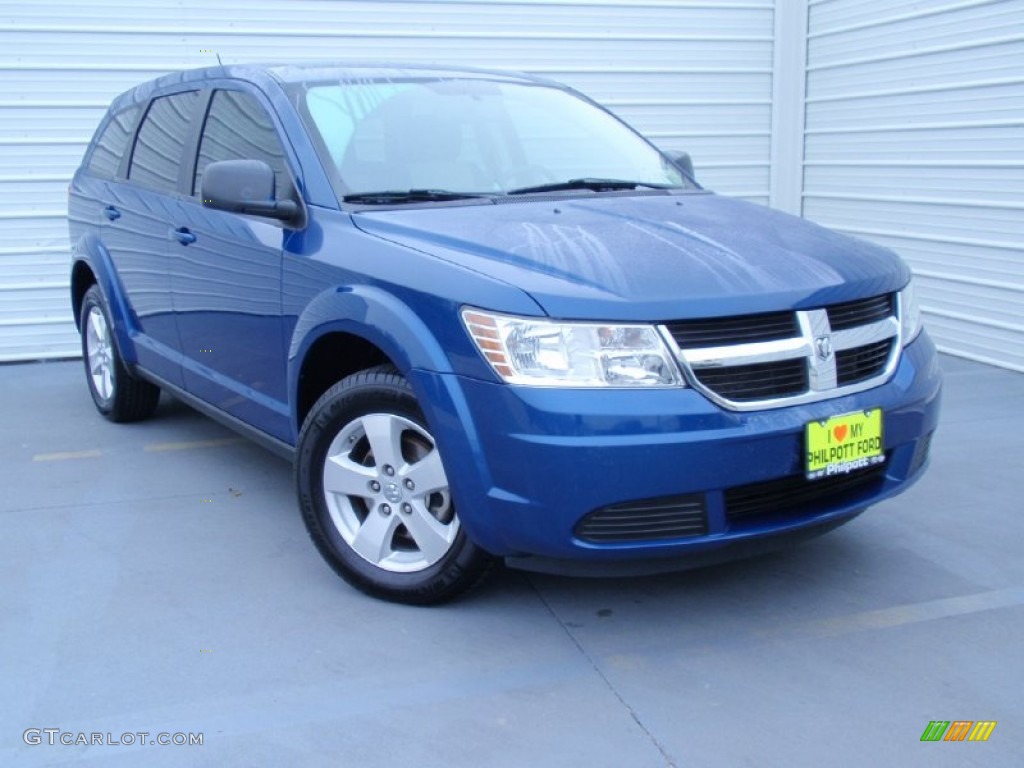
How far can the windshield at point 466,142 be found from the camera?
12.8 ft

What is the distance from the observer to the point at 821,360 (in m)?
3.13

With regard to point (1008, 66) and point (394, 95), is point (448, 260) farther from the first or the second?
point (1008, 66)

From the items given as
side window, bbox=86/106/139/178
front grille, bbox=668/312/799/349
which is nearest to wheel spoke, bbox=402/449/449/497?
front grille, bbox=668/312/799/349

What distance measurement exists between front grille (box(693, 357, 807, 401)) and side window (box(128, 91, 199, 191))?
9.37ft

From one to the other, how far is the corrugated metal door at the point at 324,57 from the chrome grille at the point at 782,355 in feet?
18.2

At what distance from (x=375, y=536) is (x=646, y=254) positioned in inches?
47.9

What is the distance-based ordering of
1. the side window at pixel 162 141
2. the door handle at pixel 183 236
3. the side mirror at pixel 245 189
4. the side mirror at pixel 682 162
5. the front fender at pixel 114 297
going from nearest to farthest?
the side mirror at pixel 245 189
the door handle at pixel 183 236
the side mirror at pixel 682 162
the side window at pixel 162 141
the front fender at pixel 114 297

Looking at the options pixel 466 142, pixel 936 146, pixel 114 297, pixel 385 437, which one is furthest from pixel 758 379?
pixel 936 146

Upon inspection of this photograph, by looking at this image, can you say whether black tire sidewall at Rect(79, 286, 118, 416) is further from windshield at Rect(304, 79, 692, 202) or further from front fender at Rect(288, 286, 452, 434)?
front fender at Rect(288, 286, 452, 434)

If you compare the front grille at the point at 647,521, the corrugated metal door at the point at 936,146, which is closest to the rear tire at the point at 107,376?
the front grille at the point at 647,521

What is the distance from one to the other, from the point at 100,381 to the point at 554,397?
3913 mm

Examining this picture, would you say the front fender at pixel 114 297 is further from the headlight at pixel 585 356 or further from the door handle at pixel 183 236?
the headlight at pixel 585 356

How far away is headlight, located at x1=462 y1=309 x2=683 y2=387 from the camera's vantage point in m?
2.91

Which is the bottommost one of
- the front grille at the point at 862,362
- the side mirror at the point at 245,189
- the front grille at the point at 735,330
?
the front grille at the point at 862,362
